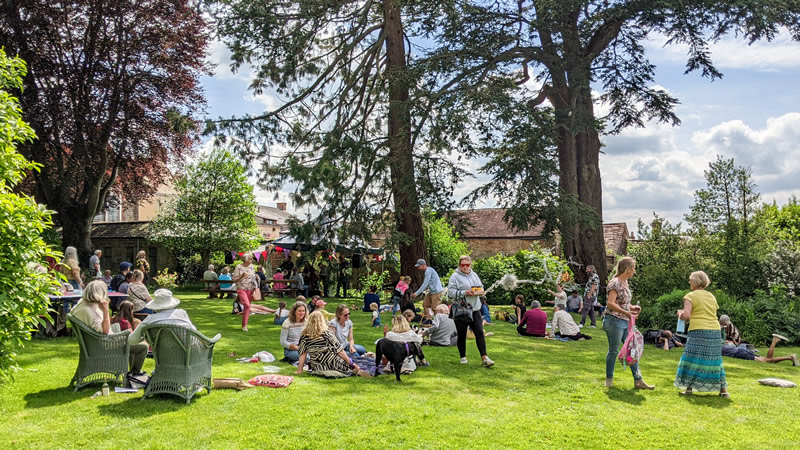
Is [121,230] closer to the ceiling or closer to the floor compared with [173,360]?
closer to the ceiling

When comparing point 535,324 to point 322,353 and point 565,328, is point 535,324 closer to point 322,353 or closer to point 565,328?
point 565,328

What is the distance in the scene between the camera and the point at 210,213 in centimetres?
3016

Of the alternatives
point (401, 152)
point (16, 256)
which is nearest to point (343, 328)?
point (16, 256)

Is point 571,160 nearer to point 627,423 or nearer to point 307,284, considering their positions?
point 307,284

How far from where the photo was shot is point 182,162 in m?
23.8

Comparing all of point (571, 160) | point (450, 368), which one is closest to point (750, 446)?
point (450, 368)

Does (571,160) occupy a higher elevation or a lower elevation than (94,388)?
higher

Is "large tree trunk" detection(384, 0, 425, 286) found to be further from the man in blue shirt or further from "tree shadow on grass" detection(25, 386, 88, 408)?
"tree shadow on grass" detection(25, 386, 88, 408)

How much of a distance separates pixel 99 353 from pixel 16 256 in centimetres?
144

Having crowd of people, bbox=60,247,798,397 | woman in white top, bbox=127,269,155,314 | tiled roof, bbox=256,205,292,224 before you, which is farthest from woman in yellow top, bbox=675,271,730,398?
tiled roof, bbox=256,205,292,224

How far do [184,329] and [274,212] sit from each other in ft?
167

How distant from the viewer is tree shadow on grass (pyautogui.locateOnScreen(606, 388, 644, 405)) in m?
6.73

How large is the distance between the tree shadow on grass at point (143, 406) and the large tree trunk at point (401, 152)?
10653mm

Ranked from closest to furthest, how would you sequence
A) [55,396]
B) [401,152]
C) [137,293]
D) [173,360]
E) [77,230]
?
[173,360] → [55,396] → [137,293] → [401,152] → [77,230]
